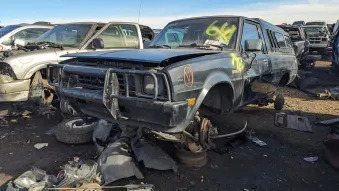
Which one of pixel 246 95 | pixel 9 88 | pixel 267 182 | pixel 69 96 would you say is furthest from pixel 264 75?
pixel 9 88

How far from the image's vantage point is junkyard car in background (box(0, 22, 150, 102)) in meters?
5.34

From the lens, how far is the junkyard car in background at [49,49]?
5.34 meters

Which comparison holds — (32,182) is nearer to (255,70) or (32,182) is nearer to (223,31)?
(223,31)

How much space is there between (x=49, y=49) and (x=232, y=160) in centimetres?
404

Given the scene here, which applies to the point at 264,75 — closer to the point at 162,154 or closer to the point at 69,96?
the point at 162,154

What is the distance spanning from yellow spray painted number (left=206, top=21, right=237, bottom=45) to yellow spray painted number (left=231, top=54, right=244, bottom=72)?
1.02 feet

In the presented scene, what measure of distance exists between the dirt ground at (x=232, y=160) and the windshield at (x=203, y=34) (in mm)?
1543

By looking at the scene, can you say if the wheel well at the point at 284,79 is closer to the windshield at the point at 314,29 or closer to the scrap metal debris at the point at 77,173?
the scrap metal debris at the point at 77,173

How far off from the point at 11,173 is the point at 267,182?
3.09 meters

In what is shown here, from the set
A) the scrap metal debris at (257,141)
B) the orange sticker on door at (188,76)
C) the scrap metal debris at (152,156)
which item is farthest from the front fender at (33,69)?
the scrap metal debris at (257,141)

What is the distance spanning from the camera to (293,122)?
5594 mm

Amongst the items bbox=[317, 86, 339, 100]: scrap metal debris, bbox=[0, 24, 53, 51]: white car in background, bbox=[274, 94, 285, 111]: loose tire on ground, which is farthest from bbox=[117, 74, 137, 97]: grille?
bbox=[317, 86, 339, 100]: scrap metal debris

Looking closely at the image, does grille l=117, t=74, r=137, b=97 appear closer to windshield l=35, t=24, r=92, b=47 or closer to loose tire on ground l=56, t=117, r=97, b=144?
loose tire on ground l=56, t=117, r=97, b=144

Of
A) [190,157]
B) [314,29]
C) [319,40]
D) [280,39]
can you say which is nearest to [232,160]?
[190,157]
